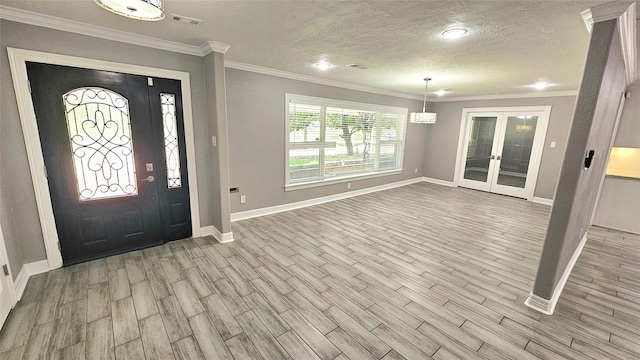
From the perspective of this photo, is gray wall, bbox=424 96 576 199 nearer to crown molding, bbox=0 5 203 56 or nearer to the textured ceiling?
the textured ceiling

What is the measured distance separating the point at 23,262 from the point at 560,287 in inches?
220

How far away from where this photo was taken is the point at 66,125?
2693mm

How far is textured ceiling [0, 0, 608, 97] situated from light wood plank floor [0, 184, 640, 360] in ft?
8.43

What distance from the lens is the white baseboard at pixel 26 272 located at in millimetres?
2379

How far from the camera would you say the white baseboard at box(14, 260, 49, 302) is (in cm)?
238

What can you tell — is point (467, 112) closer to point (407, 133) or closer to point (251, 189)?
point (407, 133)

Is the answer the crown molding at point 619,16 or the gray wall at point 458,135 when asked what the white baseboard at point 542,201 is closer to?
the gray wall at point 458,135

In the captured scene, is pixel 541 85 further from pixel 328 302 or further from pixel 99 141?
pixel 99 141

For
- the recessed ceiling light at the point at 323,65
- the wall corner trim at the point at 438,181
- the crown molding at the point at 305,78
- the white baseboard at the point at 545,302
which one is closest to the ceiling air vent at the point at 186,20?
the crown molding at the point at 305,78

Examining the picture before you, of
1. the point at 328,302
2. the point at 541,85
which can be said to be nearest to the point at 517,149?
the point at 541,85

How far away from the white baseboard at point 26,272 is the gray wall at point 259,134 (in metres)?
2.26

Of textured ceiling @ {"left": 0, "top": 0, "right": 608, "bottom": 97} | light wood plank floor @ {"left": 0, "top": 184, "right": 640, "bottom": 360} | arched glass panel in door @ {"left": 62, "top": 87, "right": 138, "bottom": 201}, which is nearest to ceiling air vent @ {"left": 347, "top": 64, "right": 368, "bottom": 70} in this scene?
textured ceiling @ {"left": 0, "top": 0, "right": 608, "bottom": 97}

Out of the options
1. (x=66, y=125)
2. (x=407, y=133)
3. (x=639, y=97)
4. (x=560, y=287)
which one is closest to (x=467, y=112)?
(x=407, y=133)

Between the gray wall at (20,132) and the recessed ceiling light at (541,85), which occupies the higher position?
the recessed ceiling light at (541,85)
